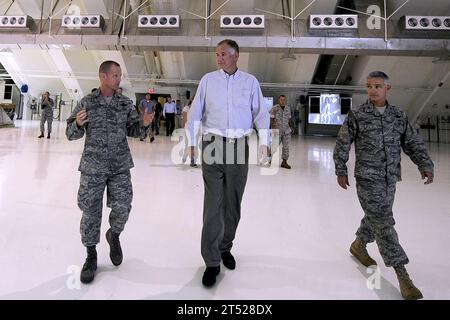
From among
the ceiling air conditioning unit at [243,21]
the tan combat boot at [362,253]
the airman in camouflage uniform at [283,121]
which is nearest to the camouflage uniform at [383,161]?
the tan combat boot at [362,253]

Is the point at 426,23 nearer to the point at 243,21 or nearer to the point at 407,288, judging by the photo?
the point at 243,21

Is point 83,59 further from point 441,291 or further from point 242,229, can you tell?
point 441,291

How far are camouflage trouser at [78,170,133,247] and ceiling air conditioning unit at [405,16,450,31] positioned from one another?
7425mm

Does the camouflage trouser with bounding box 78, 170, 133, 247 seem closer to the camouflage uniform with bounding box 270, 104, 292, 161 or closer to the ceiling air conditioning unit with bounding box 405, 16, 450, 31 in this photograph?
the camouflage uniform with bounding box 270, 104, 292, 161

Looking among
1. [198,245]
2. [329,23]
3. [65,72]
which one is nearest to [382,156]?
[198,245]

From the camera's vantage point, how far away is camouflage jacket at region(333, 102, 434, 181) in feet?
5.20

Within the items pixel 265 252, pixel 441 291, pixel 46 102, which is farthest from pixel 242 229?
pixel 46 102

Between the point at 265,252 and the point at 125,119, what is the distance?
1235 mm

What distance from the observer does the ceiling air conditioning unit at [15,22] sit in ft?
24.0

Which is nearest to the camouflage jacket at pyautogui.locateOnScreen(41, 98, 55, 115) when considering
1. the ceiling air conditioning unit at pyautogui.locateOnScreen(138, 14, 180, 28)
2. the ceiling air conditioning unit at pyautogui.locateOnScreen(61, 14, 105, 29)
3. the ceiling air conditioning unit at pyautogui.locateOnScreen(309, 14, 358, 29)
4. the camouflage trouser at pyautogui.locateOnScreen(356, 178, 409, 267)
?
the ceiling air conditioning unit at pyautogui.locateOnScreen(61, 14, 105, 29)

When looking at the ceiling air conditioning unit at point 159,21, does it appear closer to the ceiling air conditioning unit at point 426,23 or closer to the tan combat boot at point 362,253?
the ceiling air conditioning unit at point 426,23

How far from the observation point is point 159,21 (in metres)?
7.05

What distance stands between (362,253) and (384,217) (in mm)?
416

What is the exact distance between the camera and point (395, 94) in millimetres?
12320
